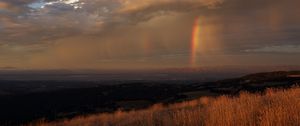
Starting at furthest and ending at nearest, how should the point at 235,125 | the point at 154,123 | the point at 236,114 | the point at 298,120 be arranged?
the point at 154,123 < the point at 236,114 < the point at 235,125 < the point at 298,120

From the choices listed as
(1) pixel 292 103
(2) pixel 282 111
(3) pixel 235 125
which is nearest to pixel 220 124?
(3) pixel 235 125

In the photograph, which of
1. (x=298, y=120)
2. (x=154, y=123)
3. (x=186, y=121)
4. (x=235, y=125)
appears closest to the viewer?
(x=298, y=120)

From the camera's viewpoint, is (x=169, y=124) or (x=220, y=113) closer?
(x=220, y=113)

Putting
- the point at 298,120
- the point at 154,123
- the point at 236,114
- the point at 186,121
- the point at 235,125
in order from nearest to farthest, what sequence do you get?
the point at 298,120
the point at 235,125
the point at 236,114
the point at 186,121
the point at 154,123

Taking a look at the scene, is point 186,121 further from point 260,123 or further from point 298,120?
point 298,120

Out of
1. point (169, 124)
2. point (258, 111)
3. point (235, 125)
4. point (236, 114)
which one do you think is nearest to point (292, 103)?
point (258, 111)

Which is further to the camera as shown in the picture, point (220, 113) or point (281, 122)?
point (220, 113)

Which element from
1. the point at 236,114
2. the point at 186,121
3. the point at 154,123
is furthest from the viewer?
the point at 154,123

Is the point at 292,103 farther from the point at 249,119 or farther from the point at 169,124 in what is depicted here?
the point at 169,124
